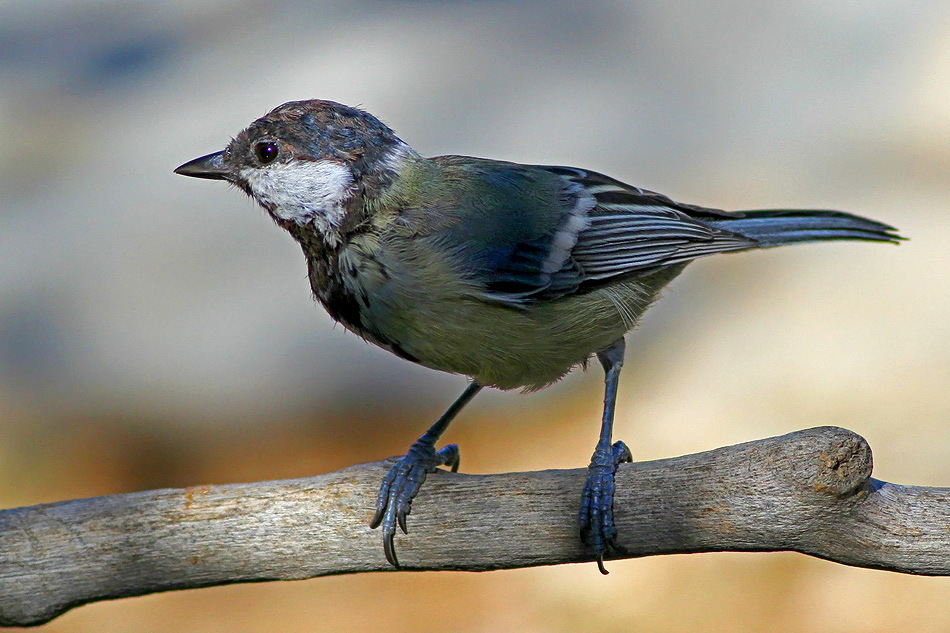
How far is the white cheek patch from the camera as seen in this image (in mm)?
3562

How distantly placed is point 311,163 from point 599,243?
1170 mm

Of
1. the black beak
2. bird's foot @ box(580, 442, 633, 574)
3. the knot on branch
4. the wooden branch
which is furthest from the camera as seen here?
the black beak

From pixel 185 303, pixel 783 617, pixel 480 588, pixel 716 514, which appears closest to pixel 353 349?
pixel 185 303

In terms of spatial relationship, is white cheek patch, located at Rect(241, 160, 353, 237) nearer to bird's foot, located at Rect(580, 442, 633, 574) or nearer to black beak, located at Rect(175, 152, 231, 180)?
black beak, located at Rect(175, 152, 231, 180)

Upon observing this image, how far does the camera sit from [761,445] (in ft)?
10.4

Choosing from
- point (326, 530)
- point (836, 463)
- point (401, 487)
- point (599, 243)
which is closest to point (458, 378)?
point (599, 243)

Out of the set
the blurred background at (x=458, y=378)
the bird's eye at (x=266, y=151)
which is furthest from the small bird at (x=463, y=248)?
the blurred background at (x=458, y=378)

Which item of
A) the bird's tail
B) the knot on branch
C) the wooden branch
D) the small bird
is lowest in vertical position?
the wooden branch

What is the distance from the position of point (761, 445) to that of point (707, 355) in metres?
3.16

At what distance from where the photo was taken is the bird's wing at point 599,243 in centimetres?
376

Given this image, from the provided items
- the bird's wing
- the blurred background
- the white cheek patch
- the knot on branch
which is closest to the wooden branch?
the knot on branch

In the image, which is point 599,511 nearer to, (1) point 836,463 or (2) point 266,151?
(1) point 836,463

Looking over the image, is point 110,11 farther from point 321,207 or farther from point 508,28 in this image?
point 321,207

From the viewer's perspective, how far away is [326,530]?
359 cm
